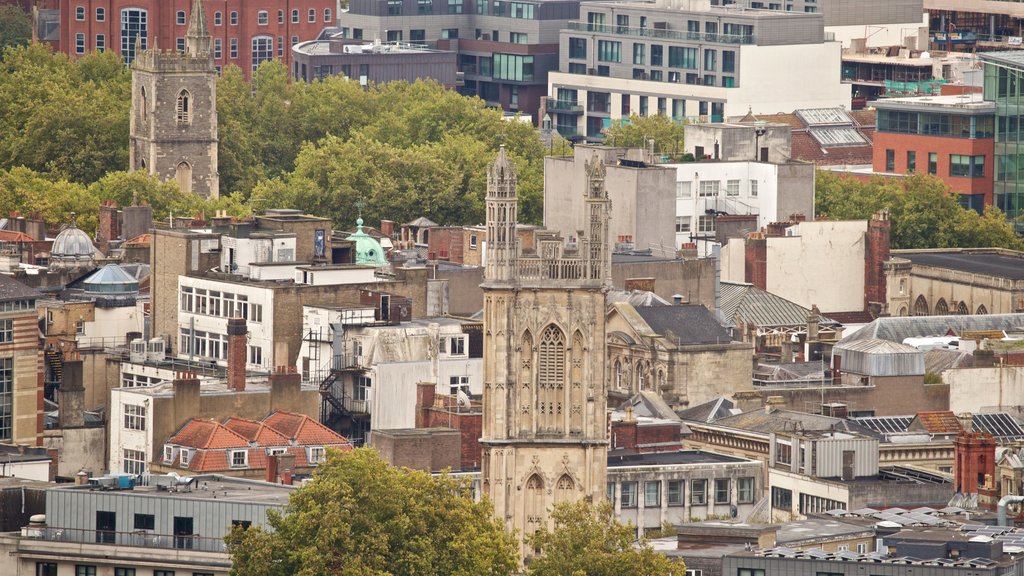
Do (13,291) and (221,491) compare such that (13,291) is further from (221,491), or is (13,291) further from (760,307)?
(760,307)

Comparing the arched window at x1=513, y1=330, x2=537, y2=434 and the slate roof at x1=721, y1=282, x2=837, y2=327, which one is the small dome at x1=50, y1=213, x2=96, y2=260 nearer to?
the slate roof at x1=721, y1=282, x2=837, y2=327

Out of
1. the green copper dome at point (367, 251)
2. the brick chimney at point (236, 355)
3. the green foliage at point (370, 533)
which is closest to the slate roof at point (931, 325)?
the green copper dome at point (367, 251)

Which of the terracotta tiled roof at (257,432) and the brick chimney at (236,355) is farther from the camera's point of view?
the brick chimney at (236,355)

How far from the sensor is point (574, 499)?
127 metres

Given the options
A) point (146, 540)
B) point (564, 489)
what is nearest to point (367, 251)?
point (564, 489)

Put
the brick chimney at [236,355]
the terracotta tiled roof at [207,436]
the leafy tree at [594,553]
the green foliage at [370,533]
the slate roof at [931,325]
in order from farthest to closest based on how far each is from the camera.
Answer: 1. the slate roof at [931,325]
2. the brick chimney at [236,355]
3. the terracotta tiled roof at [207,436]
4. the leafy tree at [594,553]
5. the green foliage at [370,533]

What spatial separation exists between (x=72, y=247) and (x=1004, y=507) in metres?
72.0

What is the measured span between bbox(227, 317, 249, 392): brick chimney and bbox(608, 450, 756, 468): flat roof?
53.7 ft

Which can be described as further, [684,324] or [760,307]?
[760,307]

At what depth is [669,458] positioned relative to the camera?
144 meters

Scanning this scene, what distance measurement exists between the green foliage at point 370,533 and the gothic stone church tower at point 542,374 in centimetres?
925

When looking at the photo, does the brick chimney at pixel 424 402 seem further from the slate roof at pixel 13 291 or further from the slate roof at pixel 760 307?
the slate roof at pixel 760 307

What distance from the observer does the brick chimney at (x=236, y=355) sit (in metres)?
153

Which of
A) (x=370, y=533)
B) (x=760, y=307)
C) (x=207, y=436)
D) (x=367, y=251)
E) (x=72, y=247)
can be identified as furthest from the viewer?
(x=760, y=307)
